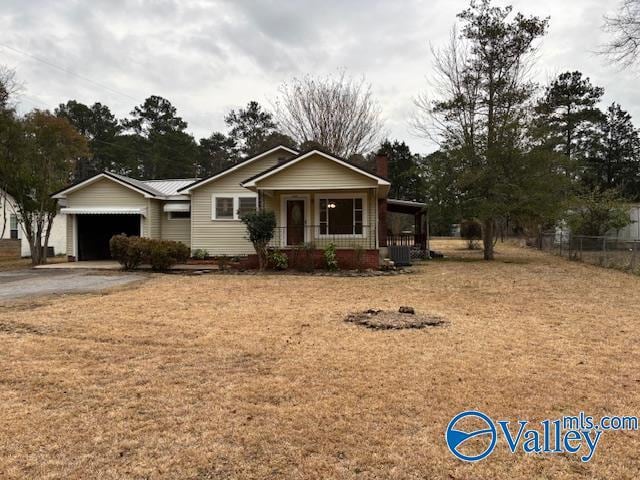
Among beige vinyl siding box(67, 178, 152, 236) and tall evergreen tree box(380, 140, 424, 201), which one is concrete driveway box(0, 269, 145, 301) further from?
tall evergreen tree box(380, 140, 424, 201)

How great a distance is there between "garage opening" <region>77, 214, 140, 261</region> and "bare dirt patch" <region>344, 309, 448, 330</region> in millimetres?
15779

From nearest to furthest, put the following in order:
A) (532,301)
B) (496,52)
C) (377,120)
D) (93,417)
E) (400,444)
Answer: (400,444), (93,417), (532,301), (496,52), (377,120)

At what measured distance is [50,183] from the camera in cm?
1886

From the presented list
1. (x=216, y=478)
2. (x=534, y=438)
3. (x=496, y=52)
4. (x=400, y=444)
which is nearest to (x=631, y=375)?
(x=534, y=438)

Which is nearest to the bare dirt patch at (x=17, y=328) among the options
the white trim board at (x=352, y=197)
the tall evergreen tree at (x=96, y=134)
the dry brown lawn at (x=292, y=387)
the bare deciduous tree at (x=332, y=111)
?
the dry brown lawn at (x=292, y=387)

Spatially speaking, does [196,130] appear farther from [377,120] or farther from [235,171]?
[235,171]

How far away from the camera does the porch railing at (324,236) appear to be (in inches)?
645

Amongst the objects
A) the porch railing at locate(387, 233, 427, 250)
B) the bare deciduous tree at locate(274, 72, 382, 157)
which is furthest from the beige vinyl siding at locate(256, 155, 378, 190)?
the bare deciduous tree at locate(274, 72, 382, 157)

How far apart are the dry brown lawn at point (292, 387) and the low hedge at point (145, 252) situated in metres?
6.83

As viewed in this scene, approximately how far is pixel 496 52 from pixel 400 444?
71.7 ft

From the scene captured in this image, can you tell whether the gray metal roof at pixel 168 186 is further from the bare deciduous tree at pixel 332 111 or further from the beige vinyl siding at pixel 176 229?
the bare deciduous tree at pixel 332 111

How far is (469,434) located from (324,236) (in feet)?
45.1

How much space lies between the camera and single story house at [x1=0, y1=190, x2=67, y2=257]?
22.6 meters

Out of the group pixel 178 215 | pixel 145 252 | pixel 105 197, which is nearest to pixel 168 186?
pixel 178 215
